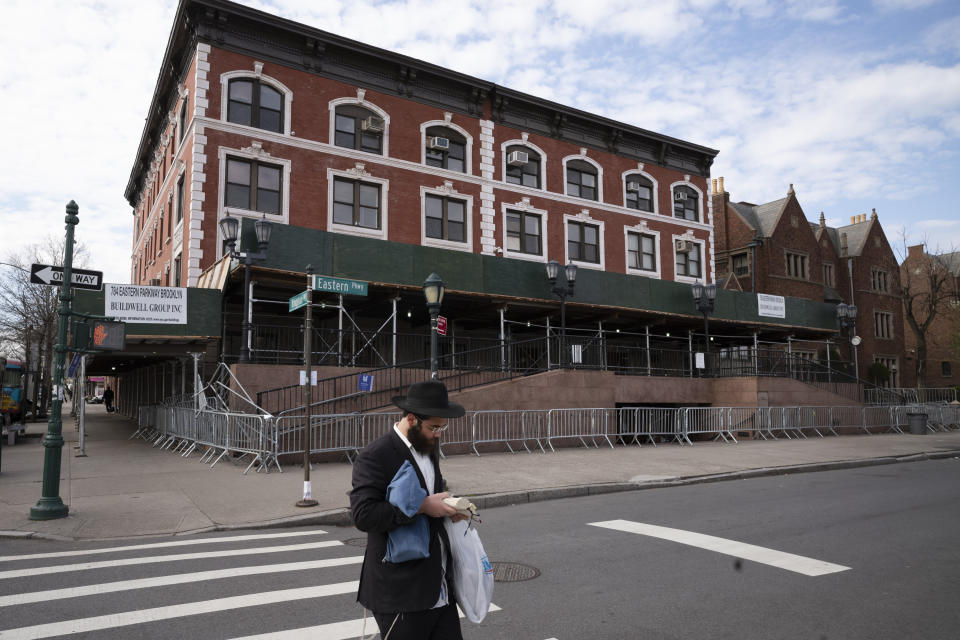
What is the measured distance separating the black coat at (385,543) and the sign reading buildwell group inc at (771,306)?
30.0 metres

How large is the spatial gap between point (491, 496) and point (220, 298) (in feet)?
35.9

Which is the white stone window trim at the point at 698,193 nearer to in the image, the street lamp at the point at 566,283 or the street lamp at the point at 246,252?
the street lamp at the point at 566,283

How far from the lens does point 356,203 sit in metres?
24.0

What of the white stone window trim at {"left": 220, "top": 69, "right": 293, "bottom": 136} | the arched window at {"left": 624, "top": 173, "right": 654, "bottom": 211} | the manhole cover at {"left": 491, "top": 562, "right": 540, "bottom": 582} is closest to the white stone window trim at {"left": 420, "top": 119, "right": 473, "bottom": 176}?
the white stone window trim at {"left": 220, "top": 69, "right": 293, "bottom": 136}

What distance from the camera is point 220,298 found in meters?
18.3

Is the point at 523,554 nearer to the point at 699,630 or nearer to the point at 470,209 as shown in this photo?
the point at 699,630

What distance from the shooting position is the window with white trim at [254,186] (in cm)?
2195

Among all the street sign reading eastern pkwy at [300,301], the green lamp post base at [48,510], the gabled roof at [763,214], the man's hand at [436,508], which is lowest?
the green lamp post base at [48,510]

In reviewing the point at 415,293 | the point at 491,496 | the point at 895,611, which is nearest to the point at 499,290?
the point at 415,293

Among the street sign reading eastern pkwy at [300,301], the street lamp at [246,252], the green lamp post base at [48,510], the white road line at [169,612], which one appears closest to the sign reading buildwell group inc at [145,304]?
the street lamp at [246,252]

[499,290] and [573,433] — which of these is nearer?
[573,433]

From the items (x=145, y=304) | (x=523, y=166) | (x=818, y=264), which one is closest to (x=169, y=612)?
(x=145, y=304)

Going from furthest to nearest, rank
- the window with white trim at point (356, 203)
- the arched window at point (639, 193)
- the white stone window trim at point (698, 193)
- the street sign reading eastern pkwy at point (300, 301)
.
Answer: the white stone window trim at point (698, 193), the arched window at point (639, 193), the window with white trim at point (356, 203), the street sign reading eastern pkwy at point (300, 301)

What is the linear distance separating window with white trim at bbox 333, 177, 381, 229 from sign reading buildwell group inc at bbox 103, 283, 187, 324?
23.5 ft
